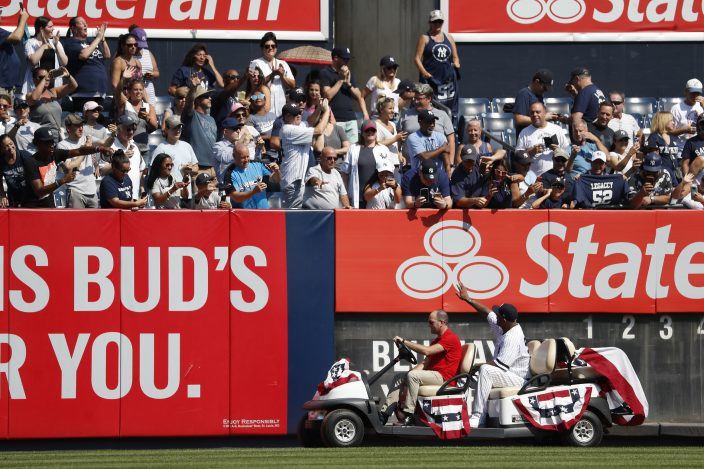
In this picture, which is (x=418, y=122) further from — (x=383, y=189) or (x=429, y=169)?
(x=429, y=169)

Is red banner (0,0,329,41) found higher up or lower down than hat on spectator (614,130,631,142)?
higher up

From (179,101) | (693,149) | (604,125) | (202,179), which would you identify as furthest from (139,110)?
(693,149)

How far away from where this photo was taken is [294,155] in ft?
61.5

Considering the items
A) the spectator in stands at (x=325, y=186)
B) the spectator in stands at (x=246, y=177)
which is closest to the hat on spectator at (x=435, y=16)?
the spectator in stands at (x=325, y=186)

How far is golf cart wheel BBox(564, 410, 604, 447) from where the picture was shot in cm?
1612

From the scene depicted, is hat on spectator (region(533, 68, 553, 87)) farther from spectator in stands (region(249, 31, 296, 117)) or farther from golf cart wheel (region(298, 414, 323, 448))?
golf cart wheel (region(298, 414, 323, 448))

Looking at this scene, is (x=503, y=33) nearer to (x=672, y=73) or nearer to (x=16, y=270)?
(x=672, y=73)

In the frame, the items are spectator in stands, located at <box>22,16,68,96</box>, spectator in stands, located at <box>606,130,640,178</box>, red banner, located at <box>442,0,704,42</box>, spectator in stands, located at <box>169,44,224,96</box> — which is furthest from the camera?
red banner, located at <box>442,0,704,42</box>

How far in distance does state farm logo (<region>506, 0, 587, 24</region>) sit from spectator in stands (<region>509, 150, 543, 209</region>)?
4.81 m

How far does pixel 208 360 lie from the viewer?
58.3ft

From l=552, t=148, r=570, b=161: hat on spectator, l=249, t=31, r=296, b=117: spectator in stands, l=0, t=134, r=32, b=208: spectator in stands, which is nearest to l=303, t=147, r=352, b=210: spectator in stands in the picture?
l=249, t=31, r=296, b=117: spectator in stands

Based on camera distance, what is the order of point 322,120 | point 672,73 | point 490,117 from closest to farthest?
point 322,120 → point 490,117 → point 672,73

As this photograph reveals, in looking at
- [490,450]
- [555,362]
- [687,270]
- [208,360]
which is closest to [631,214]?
[687,270]

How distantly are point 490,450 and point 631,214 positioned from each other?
4321mm
